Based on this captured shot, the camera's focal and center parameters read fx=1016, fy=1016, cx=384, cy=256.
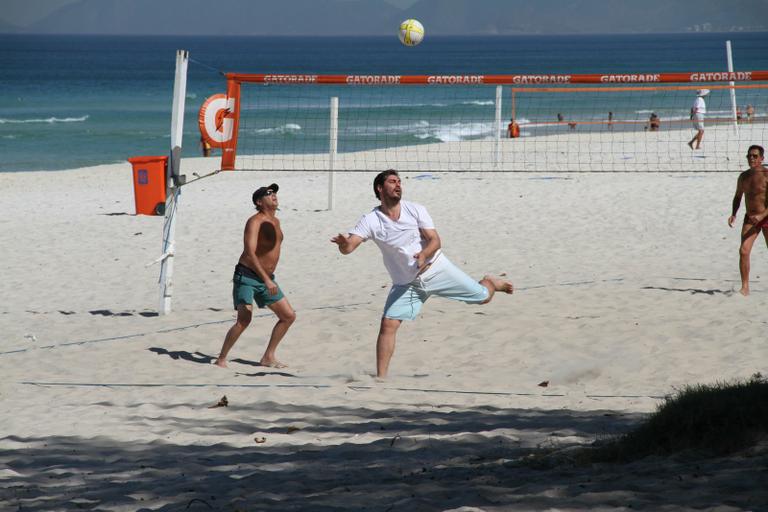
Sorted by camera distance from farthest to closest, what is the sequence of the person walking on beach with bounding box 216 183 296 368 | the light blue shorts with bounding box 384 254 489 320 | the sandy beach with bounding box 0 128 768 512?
the person walking on beach with bounding box 216 183 296 368
the light blue shorts with bounding box 384 254 489 320
the sandy beach with bounding box 0 128 768 512

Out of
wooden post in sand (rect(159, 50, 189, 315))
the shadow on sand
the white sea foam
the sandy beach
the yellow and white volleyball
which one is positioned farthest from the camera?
the white sea foam

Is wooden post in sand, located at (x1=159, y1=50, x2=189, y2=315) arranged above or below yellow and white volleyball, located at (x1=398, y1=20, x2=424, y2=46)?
below

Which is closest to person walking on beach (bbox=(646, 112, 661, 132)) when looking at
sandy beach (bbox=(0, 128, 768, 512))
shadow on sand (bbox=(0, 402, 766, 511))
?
sandy beach (bbox=(0, 128, 768, 512))

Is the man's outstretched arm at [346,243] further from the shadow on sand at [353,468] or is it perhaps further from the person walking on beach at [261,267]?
the shadow on sand at [353,468]

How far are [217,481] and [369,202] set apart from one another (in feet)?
35.7

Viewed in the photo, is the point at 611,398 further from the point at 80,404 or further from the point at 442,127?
Result: the point at 442,127

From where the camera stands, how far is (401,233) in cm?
648

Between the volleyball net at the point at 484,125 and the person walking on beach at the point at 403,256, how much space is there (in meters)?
2.71

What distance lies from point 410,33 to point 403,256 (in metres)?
8.73

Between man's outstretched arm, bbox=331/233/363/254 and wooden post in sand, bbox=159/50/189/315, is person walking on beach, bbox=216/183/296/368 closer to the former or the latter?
man's outstretched arm, bbox=331/233/363/254

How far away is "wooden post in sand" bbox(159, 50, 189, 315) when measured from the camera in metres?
8.20

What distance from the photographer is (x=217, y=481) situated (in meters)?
4.55

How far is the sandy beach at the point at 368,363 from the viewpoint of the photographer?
4.30 meters

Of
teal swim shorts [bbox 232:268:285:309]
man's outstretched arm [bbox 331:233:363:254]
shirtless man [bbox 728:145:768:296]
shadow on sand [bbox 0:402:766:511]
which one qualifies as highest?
shirtless man [bbox 728:145:768:296]
